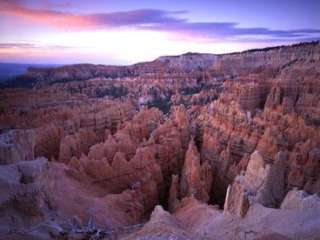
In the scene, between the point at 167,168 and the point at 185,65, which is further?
the point at 185,65

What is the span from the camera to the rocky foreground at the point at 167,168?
8.11 metres

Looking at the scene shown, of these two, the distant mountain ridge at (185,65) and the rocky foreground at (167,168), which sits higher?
the distant mountain ridge at (185,65)

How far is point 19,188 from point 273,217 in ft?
22.0

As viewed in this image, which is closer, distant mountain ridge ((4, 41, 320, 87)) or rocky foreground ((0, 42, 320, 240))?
rocky foreground ((0, 42, 320, 240))

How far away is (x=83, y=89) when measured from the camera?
1954 inches

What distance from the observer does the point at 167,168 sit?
1914 cm

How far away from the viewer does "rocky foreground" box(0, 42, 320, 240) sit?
8.11 m

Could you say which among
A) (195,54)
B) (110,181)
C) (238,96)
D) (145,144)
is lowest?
(110,181)

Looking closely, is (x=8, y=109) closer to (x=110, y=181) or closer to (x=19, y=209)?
(x=110, y=181)

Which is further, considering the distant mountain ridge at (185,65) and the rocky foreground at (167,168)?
the distant mountain ridge at (185,65)

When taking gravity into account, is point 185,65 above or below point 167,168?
above

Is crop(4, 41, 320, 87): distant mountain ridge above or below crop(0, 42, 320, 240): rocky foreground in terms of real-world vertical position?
above

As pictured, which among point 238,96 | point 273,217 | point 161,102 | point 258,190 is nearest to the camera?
point 273,217

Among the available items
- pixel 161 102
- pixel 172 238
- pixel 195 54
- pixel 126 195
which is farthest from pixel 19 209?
pixel 195 54
